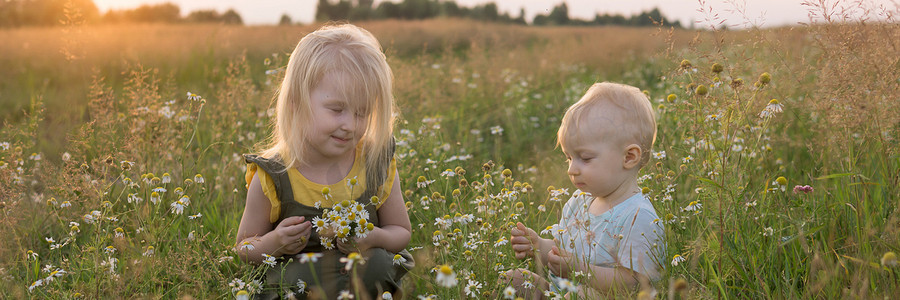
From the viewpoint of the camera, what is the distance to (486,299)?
238cm

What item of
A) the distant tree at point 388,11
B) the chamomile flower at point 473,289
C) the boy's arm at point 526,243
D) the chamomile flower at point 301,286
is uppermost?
the boy's arm at point 526,243

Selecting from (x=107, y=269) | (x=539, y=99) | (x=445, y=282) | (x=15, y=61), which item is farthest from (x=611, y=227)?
(x=15, y=61)

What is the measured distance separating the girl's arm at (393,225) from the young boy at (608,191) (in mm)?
485

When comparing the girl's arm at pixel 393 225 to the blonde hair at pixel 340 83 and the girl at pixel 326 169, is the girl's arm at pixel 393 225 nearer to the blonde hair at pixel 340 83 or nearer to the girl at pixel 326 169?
the girl at pixel 326 169

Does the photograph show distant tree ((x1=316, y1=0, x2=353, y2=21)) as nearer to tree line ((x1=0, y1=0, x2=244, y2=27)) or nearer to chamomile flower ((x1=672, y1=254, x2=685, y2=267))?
tree line ((x1=0, y1=0, x2=244, y2=27))

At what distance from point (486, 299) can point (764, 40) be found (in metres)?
1.52

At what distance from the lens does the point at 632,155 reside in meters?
2.54

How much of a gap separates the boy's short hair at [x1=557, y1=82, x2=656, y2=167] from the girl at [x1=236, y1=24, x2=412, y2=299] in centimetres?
75

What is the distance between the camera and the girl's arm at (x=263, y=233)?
8.02ft

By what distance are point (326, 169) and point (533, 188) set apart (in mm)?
1264

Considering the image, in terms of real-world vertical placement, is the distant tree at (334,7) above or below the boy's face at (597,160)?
below

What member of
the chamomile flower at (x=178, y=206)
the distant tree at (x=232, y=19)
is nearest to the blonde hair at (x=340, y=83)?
the chamomile flower at (x=178, y=206)

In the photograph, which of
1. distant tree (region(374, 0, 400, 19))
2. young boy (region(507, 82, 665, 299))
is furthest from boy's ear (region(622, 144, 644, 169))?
distant tree (region(374, 0, 400, 19))

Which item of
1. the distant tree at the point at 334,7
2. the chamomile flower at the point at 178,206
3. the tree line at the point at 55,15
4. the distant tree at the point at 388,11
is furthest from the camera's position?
the distant tree at the point at 388,11
